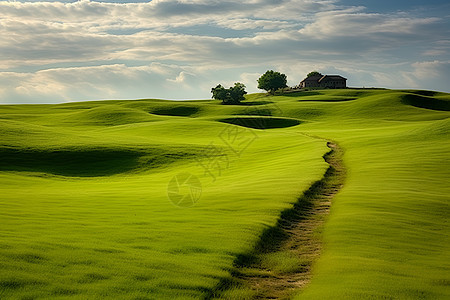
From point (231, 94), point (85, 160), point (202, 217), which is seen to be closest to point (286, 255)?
point (202, 217)

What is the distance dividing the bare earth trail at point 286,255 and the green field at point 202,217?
318mm

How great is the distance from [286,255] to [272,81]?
149 metres

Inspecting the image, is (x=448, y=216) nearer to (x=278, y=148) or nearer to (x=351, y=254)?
Answer: (x=351, y=254)

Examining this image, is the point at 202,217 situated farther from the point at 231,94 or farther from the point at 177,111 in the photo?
the point at 231,94

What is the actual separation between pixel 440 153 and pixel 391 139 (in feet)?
33.7

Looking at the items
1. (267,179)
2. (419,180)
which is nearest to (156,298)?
(267,179)

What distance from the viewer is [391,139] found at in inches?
1751

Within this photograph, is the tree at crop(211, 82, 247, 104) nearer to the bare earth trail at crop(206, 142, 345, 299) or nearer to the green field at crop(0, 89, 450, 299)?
the green field at crop(0, 89, 450, 299)

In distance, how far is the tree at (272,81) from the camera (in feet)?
525

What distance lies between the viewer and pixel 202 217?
59.8 ft

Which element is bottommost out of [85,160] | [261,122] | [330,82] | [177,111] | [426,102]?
[85,160]

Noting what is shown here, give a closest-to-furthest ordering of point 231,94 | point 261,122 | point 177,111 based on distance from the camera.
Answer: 1. point 261,122
2. point 177,111
3. point 231,94

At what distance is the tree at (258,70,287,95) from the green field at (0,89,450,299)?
11509 centimetres

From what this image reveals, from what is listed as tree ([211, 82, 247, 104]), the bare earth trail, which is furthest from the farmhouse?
the bare earth trail
